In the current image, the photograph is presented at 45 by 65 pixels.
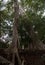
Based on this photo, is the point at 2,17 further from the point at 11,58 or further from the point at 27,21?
the point at 11,58

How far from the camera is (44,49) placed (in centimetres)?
444

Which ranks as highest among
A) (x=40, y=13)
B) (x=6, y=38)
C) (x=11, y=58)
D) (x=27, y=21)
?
(x=40, y=13)

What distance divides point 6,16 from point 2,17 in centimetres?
19

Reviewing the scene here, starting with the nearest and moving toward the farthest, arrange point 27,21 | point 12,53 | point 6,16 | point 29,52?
point 12,53, point 29,52, point 27,21, point 6,16

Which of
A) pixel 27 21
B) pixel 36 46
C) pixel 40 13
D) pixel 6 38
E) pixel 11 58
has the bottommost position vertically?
pixel 11 58

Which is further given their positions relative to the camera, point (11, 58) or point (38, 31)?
point (38, 31)

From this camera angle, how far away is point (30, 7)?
18.7ft

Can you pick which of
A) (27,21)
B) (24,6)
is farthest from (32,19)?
(24,6)

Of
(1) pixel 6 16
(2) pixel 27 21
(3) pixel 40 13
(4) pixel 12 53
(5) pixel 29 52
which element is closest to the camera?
(4) pixel 12 53

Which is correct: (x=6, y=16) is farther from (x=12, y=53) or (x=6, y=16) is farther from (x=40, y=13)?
(x=12, y=53)

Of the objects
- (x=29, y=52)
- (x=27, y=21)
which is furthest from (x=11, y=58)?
(x=27, y=21)

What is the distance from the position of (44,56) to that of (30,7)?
6.20 feet

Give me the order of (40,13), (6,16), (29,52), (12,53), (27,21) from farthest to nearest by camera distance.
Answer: (6,16), (40,13), (27,21), (29,52), (12,53)

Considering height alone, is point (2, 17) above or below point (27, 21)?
above
